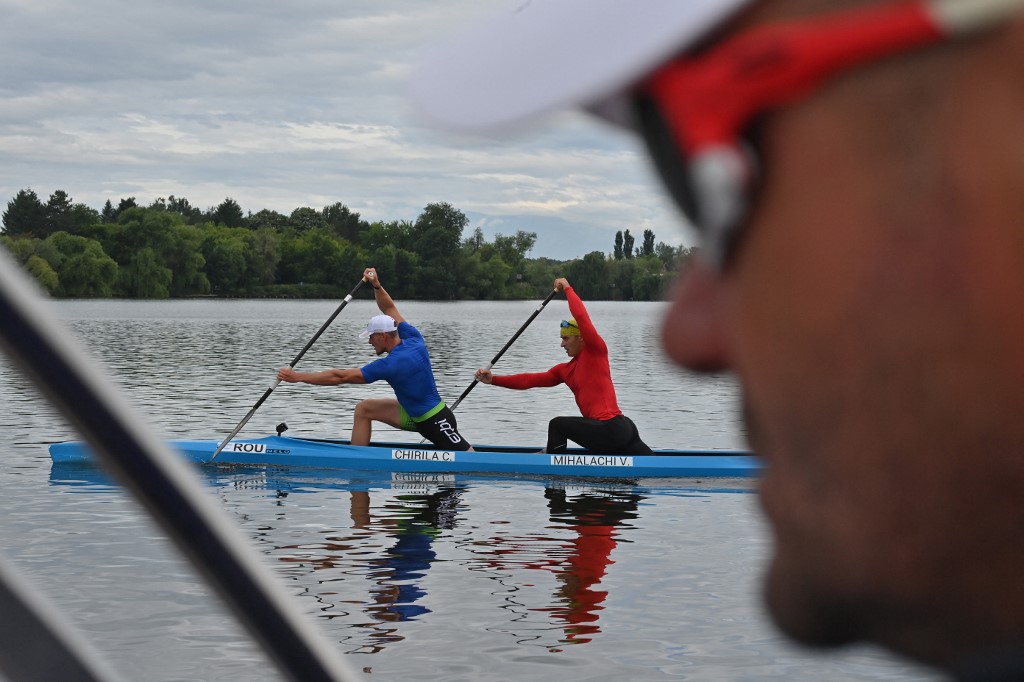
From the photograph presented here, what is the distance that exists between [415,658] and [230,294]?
11140 centimetres

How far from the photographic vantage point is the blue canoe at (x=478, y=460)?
15.7 m

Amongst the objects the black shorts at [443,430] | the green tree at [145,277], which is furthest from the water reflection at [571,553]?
the green tree at [145,277]

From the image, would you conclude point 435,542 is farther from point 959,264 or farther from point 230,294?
point 230,294

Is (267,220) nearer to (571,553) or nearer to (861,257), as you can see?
(571,553)

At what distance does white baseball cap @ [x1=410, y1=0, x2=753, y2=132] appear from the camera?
0.73 metres

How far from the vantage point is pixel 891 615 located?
732 millimetres

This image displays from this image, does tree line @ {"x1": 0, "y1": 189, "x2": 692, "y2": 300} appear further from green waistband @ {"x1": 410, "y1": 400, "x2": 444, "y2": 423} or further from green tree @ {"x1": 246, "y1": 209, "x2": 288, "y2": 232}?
green waistband @ {"x1": 410, "y1": 400, "x2": 444, "y2": 423}

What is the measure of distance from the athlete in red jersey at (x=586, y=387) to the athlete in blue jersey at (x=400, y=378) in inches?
31.7

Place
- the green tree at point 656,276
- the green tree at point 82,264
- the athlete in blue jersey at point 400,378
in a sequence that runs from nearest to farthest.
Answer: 1. the green tree at point 656,276
2. the athlete in blue jersey at point 400,378
3. the green tree at point 82,264

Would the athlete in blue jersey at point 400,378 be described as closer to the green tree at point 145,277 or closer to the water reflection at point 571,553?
the water reflection at point 571,553

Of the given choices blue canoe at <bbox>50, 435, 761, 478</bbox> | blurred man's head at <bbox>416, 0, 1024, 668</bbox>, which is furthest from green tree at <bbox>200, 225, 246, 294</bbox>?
blurred man's head at <bbox>416, 0, 1024, 668</bbox>

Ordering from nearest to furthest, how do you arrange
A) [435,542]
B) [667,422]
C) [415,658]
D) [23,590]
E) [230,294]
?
[23,590] → [415,658] → [435,542] → [667,422] → [230,294]

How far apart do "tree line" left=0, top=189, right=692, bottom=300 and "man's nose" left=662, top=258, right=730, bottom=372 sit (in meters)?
60.2

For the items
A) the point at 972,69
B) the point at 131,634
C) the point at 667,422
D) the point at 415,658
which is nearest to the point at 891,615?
the point at 972,69
